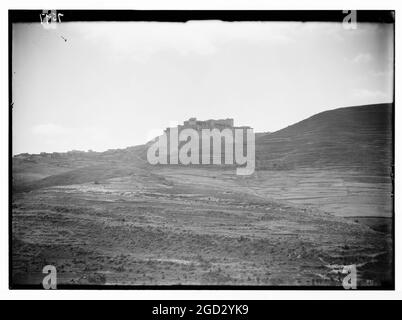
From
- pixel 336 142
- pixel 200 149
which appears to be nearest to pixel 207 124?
pixel 200 149

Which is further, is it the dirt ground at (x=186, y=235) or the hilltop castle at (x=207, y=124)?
the hilltop castle at (x=207, y=124)

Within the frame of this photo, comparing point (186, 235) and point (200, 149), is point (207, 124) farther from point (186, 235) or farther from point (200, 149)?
point (186, 235)

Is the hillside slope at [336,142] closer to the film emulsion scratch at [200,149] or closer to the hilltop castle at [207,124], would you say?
the film emulsion scratch at [200,149]

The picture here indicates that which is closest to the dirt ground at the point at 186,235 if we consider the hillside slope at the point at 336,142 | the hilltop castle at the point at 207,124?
the hillside slope at the point at 336,142

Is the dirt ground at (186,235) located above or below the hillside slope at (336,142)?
below

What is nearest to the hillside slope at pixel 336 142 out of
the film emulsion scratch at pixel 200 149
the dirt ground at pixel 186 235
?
the film emulsion scratch at pixel 200 149

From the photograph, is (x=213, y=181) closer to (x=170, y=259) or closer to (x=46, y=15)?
(x=170, y=259)
